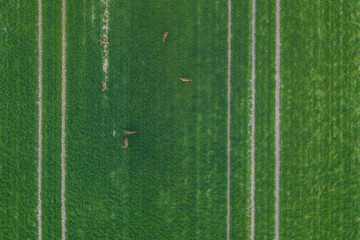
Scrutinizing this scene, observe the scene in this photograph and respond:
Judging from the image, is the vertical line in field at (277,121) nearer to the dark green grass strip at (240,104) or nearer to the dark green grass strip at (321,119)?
the dark green grass strip at (321,119)

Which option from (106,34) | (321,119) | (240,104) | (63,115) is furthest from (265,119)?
(63,115)

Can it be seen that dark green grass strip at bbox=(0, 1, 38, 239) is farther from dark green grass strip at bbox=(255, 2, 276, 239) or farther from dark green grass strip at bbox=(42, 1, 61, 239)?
dark green grass strip at bbox=(255, 2, 276, 239)

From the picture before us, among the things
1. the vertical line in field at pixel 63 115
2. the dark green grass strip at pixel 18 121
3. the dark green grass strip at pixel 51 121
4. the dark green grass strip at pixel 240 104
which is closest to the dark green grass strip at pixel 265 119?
the dark green grass strip at pixel 240 104

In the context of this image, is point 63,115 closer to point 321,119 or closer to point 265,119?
point 265,119

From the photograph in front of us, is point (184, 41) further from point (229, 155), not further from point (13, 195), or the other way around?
point (13, 195)

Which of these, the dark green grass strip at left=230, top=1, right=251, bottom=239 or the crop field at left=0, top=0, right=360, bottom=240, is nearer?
the crop field at left=0, top=0, right=360, bottom=240

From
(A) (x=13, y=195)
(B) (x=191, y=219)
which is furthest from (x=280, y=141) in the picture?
(A) (x=13, y=195)

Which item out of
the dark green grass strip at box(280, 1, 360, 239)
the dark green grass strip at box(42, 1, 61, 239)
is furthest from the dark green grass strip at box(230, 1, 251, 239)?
the dark green grass strip at box(42, 1, 61, 239)
